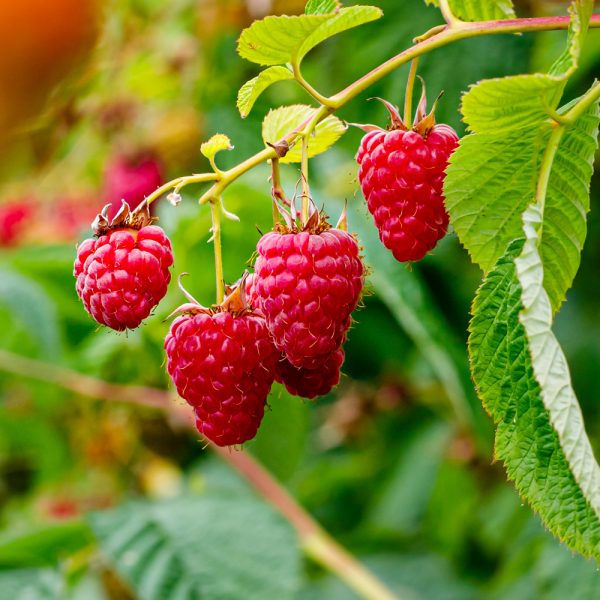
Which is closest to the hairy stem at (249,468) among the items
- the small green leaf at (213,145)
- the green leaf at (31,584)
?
the green leaf at (31,584)

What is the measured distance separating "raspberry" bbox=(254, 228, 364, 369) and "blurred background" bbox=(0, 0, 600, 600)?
0.23 meters

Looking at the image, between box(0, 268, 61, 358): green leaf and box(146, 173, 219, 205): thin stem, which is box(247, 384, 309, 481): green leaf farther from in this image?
box(146, 173, 219, 205): thin stem

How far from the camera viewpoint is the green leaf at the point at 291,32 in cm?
73

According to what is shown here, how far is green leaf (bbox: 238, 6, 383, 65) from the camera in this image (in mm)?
730

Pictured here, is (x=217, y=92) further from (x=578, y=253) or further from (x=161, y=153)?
(x=578, y=253)

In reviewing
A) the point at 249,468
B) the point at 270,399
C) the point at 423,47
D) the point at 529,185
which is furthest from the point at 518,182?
the point at 249,468

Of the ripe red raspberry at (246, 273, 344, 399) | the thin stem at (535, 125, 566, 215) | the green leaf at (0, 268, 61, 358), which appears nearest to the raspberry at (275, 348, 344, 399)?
the ripe red raspberry at (246, 273, 344, 399)

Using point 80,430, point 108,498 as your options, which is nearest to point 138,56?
point 80,430

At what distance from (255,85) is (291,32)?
0.22ft

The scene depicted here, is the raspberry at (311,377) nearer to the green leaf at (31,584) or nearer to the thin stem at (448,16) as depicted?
the thin stem at (448,16)

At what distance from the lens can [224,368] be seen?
0.83 m

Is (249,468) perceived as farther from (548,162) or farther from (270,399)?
(548,162)

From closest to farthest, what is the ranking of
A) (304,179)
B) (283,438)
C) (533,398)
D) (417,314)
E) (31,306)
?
(533,398) < (304,179) < (417,314) < (31,306) < (283,438)

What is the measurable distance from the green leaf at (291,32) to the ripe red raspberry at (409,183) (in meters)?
0.12
